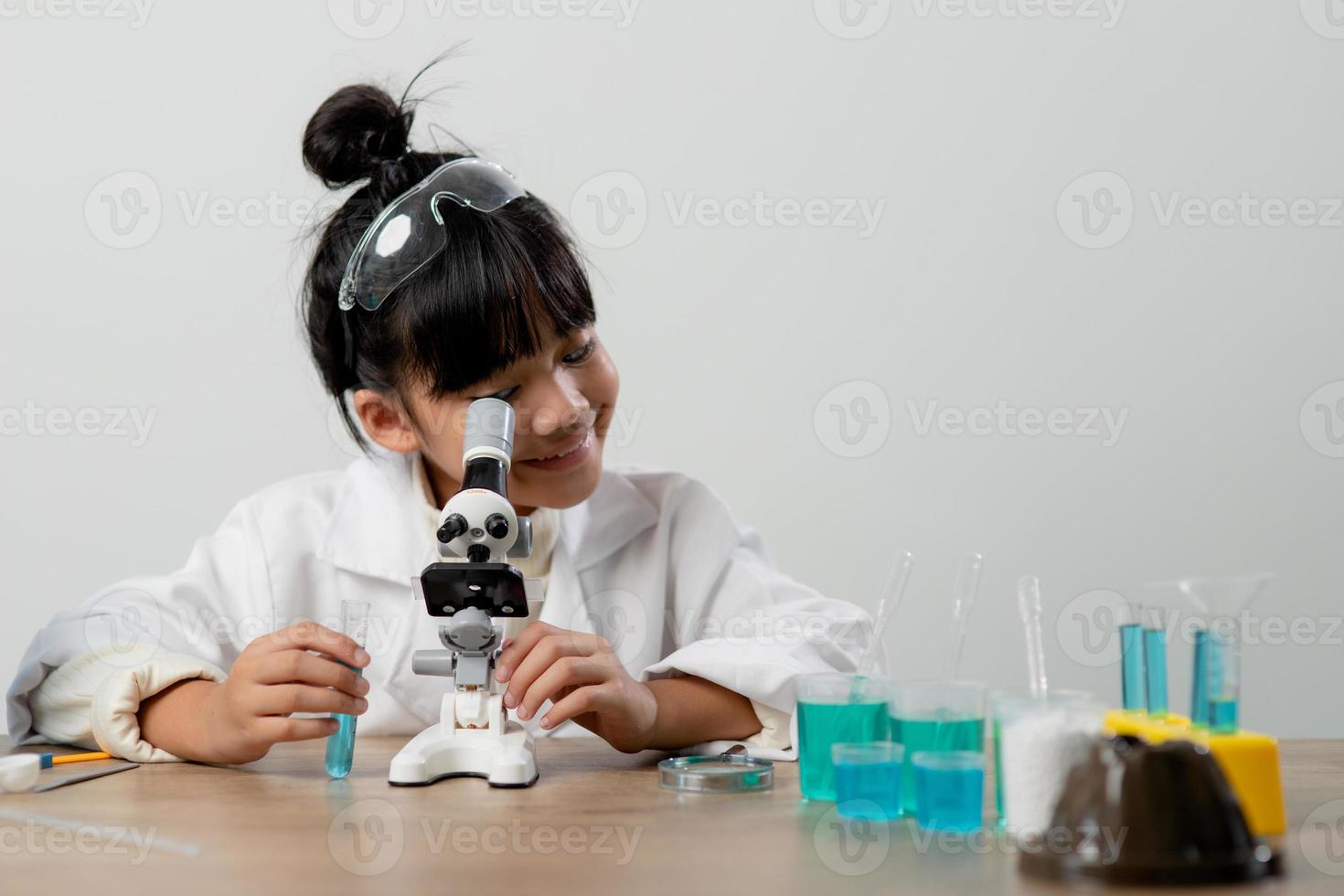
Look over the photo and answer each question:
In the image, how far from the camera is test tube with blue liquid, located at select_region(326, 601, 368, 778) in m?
1.03

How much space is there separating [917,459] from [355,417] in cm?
101

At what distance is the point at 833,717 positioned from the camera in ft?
2.92

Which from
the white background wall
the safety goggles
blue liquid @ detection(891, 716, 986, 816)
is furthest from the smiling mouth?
the white background wall

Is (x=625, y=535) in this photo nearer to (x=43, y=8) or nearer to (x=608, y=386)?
(x=608, y=386)

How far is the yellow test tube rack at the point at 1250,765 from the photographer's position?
758 millimetres

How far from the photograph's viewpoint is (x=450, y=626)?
979 millimetres

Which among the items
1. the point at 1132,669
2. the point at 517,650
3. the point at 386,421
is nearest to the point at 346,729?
the point at 517,650

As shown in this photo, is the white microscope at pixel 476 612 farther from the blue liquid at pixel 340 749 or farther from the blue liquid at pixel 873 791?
the blue liquid at pixel 873 791

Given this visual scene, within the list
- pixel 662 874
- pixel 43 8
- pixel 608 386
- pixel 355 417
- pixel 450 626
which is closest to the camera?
pixel 662 874

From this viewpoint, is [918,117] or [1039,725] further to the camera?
[918,117]

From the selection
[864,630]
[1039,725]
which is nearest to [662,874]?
[1039,725]

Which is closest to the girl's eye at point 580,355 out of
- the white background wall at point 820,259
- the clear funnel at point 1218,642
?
the clear funnel at point 1218,642

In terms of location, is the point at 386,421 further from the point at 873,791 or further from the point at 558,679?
the point at 873,791

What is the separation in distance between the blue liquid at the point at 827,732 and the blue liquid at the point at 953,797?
0.07 metres
